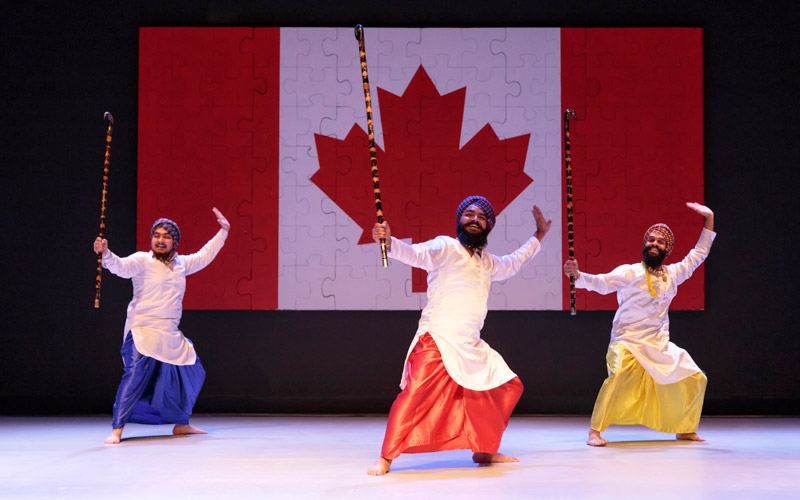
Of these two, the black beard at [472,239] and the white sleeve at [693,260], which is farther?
the white sleeve at [693,260]

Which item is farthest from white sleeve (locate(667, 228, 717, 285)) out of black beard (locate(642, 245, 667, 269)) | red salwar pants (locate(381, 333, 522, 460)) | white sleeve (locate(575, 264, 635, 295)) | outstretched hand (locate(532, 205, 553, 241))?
red salwar pants (locate(381, 333, 522, 460))

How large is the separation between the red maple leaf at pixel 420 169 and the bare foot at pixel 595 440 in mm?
1984

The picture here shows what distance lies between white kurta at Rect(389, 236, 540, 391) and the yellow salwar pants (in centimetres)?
109

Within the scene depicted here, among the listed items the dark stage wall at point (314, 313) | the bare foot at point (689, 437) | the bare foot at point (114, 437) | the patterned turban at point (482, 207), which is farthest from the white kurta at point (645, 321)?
the bare foot at point (114, 437)

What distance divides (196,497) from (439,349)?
4.77 feet

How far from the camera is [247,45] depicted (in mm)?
6828

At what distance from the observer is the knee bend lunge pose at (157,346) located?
5.46m

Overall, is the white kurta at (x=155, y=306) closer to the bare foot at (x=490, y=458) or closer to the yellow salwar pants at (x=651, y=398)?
the bare foot at (x=490, y=458)

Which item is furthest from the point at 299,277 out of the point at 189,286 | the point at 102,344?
the point at 102,344

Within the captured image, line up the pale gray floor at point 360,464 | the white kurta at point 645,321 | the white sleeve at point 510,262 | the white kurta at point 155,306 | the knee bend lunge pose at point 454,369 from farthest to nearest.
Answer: the white kurta at point 155,306 → the white kurta at point 645,321 → the white sleeve at point 510,262 → the knee bend lunge pose at point 454,369 → the pale gray floor at point 360,464

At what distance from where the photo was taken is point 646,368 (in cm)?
527

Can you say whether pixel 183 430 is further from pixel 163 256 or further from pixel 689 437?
pixel 689 437

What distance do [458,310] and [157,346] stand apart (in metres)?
2.17

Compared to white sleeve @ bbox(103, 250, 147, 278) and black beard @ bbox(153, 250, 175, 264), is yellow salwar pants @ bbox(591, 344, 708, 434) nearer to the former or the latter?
black beard @ bbox(153, 250, 175, 264)
